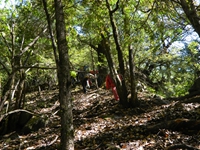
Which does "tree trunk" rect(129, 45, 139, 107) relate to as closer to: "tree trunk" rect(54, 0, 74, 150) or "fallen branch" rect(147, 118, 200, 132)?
"fallen branch" rect(147, 118, 200, 132)

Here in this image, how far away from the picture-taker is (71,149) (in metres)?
3.96

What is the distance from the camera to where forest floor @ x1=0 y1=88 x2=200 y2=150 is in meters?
4.78

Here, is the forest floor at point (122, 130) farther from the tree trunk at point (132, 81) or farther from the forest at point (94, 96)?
the tree trunk at point (132, 81)

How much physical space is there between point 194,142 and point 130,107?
180 inches

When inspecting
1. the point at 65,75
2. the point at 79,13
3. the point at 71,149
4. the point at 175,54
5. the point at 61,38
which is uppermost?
the point at 79,13

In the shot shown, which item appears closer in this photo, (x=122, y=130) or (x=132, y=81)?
(x=122, y=130)

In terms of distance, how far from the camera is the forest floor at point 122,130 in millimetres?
4780

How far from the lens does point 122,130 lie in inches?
242

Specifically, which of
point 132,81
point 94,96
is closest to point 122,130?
point 132,81

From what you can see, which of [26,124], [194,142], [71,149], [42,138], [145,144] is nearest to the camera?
[71,149]

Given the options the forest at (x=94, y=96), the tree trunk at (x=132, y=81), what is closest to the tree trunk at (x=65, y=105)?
the forest at (x=94, y=96)

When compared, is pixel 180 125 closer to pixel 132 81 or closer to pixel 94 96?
pixel 132 81

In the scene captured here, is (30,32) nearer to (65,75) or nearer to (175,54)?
(65,75)

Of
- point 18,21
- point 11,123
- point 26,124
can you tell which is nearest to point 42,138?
point 26,124
